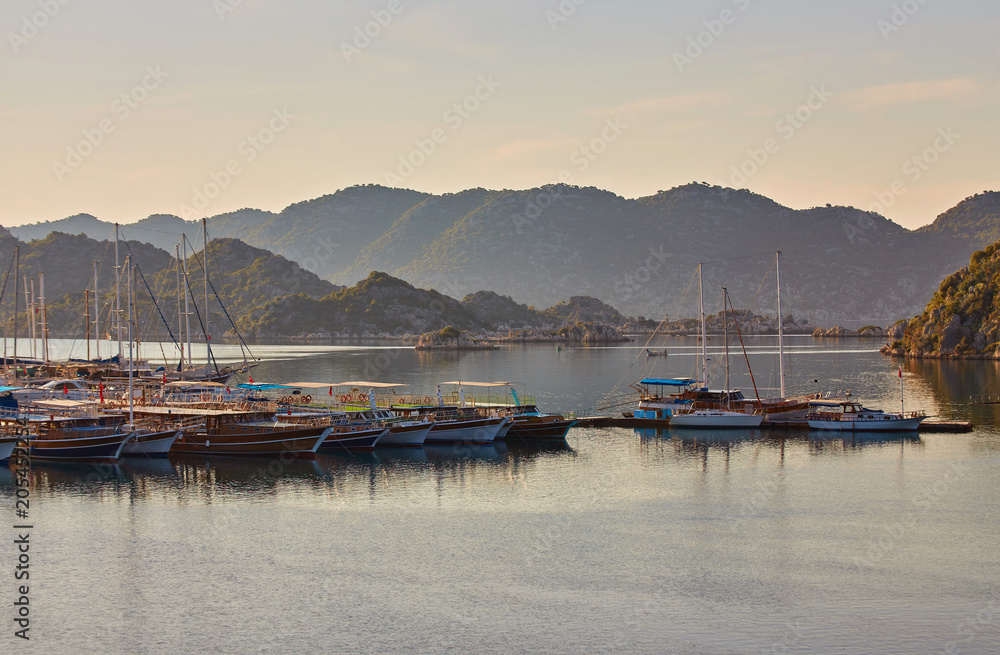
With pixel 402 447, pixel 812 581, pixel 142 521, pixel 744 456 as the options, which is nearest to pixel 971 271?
pixel 744 456

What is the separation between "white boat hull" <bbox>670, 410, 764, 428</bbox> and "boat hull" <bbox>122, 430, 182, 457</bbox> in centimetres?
4683

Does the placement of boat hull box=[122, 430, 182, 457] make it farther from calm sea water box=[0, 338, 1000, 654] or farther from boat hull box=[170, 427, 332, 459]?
calm sea water box=[0, 338, 1000, 654]

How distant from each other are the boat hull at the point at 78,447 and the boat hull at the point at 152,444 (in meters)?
1.81

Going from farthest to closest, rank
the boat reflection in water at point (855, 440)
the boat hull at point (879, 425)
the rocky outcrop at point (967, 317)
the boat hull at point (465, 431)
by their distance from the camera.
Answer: the rocky outcrop at point (967, 317), the boat hull at point (879, 425), the boat hull at point (465, 431), the boat reflection in water at point (855, 440)

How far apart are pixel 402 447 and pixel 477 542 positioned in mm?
30201

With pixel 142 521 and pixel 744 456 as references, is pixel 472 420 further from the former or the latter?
pixel 142 521

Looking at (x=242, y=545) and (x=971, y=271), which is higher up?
(x=971, y=271)

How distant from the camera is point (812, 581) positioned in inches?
1513

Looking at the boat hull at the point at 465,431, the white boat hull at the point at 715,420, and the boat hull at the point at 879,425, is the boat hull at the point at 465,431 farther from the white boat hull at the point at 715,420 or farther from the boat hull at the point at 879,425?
the boat hull at the point at 879,425

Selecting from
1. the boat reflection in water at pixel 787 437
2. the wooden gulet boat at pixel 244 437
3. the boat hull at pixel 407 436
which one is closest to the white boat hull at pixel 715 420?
the boat reflection in water at pixel 787 437

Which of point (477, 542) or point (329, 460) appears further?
point (329, 460)

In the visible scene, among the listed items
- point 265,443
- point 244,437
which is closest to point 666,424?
point 265,443

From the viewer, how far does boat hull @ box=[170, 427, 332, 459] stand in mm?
67688

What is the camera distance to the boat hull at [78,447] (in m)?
65.2
